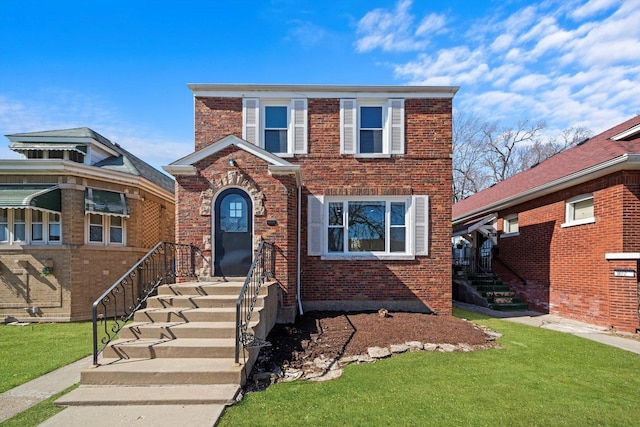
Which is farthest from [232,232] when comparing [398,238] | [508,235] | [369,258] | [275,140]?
[508,235]

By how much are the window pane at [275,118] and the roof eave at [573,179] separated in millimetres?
7626

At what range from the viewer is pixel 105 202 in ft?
33.7

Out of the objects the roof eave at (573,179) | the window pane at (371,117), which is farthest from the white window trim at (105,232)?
the roof eave at (573,179)

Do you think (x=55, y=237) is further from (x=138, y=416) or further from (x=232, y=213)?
(x=138, y=416)

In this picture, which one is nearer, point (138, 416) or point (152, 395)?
point (138, 416)

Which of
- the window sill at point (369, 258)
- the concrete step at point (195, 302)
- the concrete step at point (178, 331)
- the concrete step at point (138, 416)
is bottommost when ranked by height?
the concrete step at point (138, 416)

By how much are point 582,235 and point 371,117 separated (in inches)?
250

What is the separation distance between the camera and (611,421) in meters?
3.85

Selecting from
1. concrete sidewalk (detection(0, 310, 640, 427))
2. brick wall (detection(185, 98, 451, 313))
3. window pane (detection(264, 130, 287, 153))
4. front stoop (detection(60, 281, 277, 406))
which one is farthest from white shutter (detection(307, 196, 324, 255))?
concrete sidewalk (detection(0, 310, 640, 427))

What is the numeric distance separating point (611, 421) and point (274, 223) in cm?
606

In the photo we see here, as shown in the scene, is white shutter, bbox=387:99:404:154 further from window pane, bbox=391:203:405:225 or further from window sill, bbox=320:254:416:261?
window sill, bbox=320:254:416:261

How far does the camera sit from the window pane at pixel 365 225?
30.5ft

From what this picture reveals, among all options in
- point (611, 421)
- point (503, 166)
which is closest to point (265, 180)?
point (611, 421)

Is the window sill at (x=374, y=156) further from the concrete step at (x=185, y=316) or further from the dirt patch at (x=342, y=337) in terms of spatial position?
the concrete step at (x=185, y=316)
